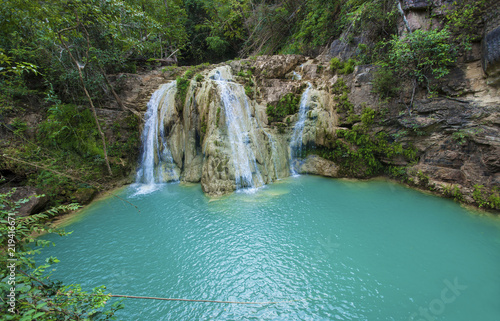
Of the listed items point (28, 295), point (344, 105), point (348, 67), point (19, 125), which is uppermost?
point (348, 67)

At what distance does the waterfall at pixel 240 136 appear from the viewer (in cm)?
880

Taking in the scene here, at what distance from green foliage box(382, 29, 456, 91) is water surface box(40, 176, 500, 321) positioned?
464cm

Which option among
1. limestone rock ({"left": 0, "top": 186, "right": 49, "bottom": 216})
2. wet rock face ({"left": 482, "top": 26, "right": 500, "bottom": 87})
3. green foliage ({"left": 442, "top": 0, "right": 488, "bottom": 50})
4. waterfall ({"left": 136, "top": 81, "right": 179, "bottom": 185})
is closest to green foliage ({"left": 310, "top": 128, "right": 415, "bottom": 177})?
wet rock face ({"left": 482, "top": 26, "right": 500, "bottom": 87})

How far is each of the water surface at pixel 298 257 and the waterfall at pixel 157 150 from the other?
8.88 ft

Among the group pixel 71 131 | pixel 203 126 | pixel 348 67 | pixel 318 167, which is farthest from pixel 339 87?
pixel 71 131

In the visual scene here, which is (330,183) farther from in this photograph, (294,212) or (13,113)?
(13,113)

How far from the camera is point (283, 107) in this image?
10.6 metres

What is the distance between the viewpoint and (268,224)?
600cm

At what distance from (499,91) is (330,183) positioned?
6020mm

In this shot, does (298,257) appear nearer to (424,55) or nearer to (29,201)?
(29,201)

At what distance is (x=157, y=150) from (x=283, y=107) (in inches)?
279

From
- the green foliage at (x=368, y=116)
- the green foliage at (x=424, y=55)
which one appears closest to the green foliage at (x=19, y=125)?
the green foliage at (x=368, y=116)

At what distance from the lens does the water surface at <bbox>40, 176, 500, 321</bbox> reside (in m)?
3.62

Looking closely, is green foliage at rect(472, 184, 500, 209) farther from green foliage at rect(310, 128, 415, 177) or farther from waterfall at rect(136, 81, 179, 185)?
waterfall at rect(136, 81, 179, 185)
